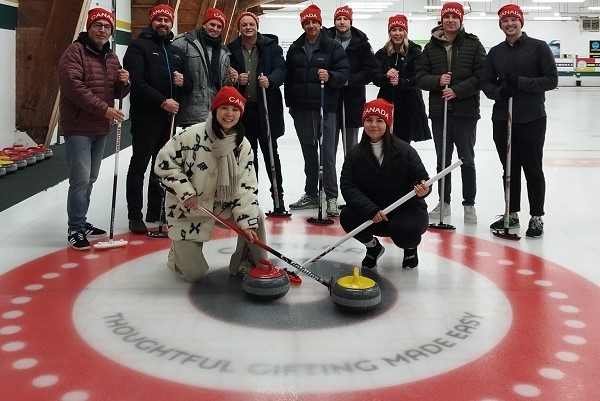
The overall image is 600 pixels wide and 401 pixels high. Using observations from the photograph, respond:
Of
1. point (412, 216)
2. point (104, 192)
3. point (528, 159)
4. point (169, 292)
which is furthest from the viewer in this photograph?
point (104, 192)

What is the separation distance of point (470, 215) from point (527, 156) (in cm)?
65

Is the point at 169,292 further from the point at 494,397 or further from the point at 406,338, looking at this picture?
the point at 494,397

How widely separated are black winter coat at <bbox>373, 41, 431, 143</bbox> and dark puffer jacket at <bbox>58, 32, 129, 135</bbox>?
6.14ft

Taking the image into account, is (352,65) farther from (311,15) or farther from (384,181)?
(384,181)

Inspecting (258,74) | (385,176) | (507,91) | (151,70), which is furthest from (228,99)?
(507,91)

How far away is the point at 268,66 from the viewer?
4535mm

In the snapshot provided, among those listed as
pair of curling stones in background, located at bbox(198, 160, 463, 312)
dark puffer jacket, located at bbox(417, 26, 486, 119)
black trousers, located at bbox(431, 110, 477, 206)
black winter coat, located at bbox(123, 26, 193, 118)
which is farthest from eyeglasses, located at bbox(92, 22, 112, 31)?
black trousers, located at bbox(431, 110, 477, 206)

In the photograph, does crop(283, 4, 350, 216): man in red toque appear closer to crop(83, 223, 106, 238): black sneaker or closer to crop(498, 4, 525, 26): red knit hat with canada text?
crop(498, 4, 525, 26): red knit hat with canada text

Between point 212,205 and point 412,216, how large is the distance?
103cm

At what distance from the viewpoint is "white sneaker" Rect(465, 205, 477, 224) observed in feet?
14.6

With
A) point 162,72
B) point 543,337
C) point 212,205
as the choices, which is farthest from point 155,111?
point 543,337

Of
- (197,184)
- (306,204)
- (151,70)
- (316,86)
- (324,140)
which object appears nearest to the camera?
(197,184)

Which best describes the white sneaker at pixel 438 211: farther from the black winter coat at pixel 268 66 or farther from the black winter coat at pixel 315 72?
the black winter coat at pixel 268 66

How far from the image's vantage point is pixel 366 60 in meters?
4.66
